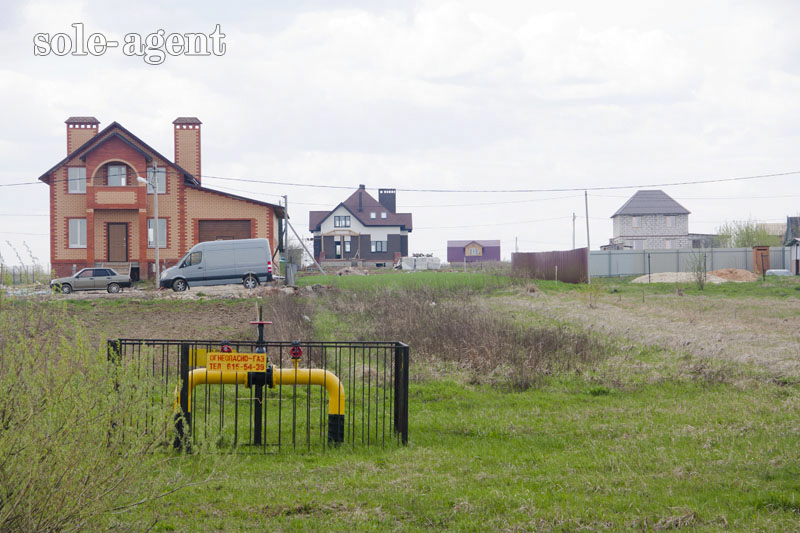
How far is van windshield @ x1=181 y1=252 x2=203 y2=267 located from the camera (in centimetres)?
3156

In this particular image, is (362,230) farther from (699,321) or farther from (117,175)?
(699,321)

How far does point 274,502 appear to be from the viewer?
18.6ft

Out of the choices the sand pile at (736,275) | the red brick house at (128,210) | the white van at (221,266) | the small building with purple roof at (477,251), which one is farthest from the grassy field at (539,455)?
the small building with purple roof at (477,251)

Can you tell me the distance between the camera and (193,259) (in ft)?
104

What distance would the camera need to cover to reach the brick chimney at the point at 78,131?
1599 inches

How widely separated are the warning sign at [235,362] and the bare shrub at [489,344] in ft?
15.8

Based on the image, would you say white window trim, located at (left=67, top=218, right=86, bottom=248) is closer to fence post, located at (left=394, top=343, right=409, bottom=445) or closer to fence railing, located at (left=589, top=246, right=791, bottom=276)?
fence railing, located at (left=589, top=246, right=791, bottom=276)

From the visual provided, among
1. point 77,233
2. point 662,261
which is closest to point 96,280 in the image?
point 77,233

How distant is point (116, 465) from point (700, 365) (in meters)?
10.3

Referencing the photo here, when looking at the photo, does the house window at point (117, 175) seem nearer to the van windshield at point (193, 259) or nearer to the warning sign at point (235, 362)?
the van windshield at point (193, 259)

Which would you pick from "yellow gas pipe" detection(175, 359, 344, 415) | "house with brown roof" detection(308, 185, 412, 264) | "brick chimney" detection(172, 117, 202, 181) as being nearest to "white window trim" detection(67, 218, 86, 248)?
"brick chimney" detection(172, 117, 202, 181)

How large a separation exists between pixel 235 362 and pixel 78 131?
38.3m

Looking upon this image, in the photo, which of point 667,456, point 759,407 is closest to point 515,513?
point 667,456

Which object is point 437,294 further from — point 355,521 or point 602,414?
point 355,521
